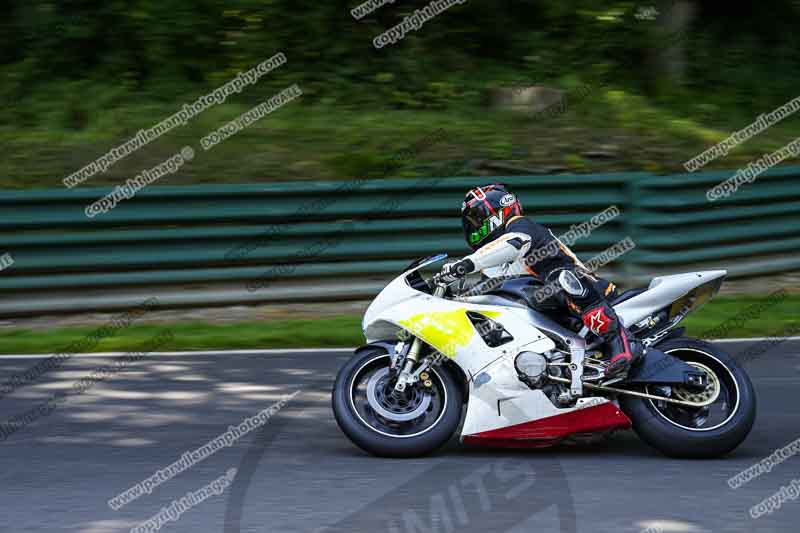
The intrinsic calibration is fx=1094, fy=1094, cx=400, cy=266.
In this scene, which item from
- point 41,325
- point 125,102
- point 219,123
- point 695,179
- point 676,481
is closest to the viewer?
point 676,481

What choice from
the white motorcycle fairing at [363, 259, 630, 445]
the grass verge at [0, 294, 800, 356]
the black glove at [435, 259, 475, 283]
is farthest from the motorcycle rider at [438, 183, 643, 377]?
the grass verge at [0, 294, 800, 356]

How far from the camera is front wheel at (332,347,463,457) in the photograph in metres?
6.54

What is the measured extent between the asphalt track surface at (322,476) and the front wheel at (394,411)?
0.12m

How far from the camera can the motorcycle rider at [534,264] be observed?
6.42 metres

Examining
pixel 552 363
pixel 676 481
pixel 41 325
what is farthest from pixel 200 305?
pixel 676 481

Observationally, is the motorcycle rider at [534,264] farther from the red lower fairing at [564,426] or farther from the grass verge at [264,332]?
the grass verge at [264,332]

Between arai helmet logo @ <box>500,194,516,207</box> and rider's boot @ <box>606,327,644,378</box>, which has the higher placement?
arai helmet logo @ <box>500,194,516,207</box>

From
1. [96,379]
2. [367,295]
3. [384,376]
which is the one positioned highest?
[384,376]

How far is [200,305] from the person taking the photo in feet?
38.3

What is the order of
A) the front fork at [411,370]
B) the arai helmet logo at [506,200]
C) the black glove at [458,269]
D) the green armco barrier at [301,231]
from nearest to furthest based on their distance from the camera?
the black glove at [458,269] < the front fork at [411,370] < the arai helmet logo at [506,200] < the green armco barrier at [301,231]

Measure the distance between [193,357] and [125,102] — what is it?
696 centimetres

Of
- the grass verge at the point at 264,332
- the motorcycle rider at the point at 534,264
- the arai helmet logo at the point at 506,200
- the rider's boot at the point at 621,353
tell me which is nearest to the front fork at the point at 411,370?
the motorcycle rider at the point at 534,264

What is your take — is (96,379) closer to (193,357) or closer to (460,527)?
(193,357)

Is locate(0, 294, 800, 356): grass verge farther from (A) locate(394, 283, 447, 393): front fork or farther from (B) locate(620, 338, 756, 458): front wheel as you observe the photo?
(B) locate(620, 338, 756, 458): front wheel
